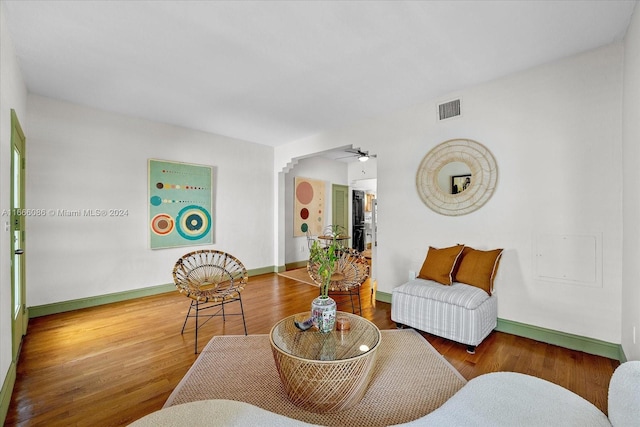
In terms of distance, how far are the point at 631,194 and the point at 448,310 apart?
159 cm

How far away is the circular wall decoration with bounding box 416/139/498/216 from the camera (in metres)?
3.08

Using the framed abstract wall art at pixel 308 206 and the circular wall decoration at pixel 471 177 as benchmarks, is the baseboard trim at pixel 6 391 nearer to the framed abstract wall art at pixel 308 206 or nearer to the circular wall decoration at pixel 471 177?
the circular wall decoration at pixel 471 177

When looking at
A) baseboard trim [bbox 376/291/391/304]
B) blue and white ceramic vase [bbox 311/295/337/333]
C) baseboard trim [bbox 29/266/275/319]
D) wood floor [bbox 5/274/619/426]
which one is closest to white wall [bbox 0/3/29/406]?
wood floor [bbox 5/274/619/426]

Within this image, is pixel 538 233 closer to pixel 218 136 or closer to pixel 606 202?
pixel 606 202

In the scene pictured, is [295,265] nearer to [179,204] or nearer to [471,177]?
[179,204]

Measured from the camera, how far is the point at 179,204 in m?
4.54

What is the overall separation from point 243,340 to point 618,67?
4.07 m

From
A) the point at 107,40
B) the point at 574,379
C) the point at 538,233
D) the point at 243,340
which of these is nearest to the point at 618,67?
the point at 538,233

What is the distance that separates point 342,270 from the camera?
12.0 feet

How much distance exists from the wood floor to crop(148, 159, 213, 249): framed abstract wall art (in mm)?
1123

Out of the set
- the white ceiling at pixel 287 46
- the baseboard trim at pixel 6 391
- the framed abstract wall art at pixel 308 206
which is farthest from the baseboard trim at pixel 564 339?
the framed abstract wall art at pixel 308 206

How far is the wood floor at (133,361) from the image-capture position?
1847mm

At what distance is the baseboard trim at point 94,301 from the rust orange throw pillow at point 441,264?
3760 millimetres

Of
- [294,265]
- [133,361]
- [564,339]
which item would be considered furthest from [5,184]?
[294,265]
